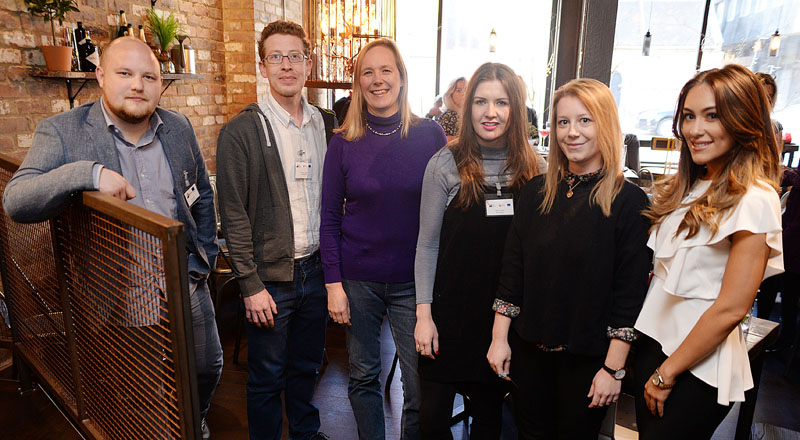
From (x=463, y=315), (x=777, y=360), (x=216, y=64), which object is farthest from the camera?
(x=216, y=64)

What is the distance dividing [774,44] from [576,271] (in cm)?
778

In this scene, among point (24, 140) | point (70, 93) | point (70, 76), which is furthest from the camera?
point (70, 93)

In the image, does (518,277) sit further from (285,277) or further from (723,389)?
(285,277)

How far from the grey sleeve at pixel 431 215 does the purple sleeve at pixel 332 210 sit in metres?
0.32

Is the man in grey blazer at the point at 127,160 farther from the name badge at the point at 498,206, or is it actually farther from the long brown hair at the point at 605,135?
the long brown hair at the point at 605,135

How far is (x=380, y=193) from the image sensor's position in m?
1.74

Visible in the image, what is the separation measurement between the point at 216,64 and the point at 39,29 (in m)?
1.89

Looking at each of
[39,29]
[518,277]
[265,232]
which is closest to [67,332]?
[265,232]

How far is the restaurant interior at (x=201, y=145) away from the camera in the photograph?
144 cm

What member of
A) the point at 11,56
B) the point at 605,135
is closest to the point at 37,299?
the point at 11,56

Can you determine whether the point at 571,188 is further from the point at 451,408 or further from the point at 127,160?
the point at 127,160

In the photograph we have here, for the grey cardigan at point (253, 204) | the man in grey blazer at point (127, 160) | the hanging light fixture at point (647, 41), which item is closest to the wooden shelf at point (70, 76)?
the man in grey blazer at point (127, 160)

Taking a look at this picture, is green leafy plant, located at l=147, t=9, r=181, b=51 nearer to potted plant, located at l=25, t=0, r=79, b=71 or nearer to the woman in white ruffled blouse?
potted plant, located at l=25, t=0, r=79, b=71

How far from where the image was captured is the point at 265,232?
184cm
